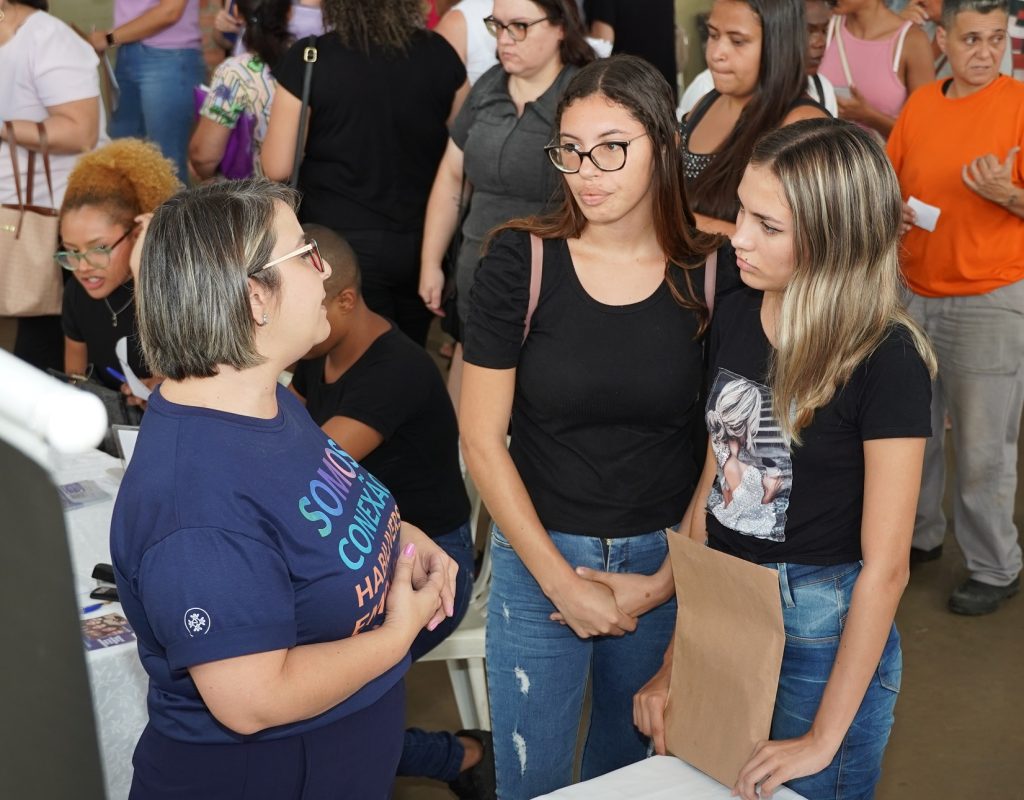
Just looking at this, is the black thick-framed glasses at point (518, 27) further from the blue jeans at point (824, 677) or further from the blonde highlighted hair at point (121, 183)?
the blue jeans at point (824, 677)

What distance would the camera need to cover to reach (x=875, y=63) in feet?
13.2

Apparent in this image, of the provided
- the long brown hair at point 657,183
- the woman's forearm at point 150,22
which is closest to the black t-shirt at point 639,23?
the woman's forearm at point 150,22

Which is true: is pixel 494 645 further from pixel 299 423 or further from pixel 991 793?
pixel 991 793

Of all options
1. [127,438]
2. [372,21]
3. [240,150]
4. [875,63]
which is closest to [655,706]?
[127,438]

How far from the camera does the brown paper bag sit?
1.65 meters

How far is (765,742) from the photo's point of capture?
167 centimetres

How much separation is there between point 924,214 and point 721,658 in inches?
78.4

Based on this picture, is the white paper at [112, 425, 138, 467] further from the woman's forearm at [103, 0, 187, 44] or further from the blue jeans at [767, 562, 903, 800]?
the woman's forearm at [103, 0, 187, 44]

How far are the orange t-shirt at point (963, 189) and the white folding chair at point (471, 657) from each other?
1.55 metres

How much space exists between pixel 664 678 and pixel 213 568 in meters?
0.85

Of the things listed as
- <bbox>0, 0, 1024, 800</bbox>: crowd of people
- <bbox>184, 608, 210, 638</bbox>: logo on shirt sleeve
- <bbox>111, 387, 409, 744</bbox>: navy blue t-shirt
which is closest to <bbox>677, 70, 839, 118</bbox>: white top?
<bbox>0, 0, 1024, 800</bbox>: crowd of people

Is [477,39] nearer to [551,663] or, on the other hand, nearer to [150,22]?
[150,22]

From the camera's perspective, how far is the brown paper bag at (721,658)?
1653 millimetres

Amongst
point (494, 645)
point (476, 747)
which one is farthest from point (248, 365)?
point (476, 747)
